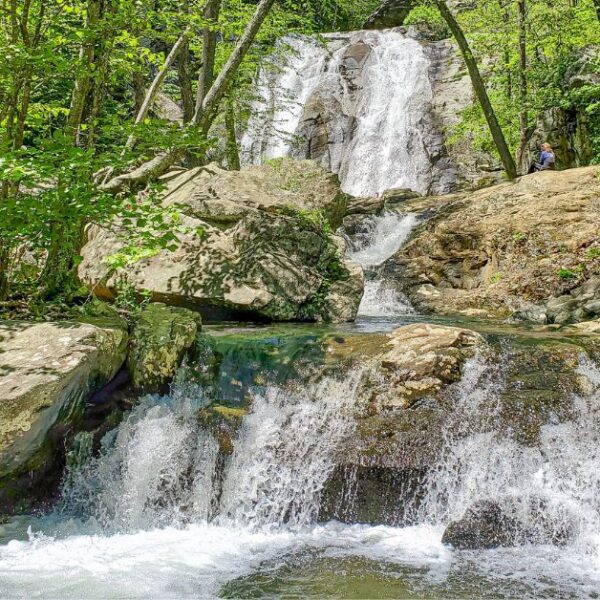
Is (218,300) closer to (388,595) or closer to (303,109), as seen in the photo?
(388,595)

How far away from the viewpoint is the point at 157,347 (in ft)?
20.6

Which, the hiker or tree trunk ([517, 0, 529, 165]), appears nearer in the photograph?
the hiker

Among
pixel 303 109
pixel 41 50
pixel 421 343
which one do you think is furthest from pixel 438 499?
pixel 303 109

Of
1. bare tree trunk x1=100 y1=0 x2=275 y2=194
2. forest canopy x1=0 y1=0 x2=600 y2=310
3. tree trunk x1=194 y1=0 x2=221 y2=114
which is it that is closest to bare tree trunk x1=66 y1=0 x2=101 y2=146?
forest canopy x1=0 y1=0 x2=600 y2=310

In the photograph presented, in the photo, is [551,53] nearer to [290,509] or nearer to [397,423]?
[397,423]

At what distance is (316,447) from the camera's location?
5500mm

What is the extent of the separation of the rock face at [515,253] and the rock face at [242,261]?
2492 millimetres

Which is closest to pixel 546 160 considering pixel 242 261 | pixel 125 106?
pixel 242 261

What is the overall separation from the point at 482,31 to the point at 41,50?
1414 centimetres

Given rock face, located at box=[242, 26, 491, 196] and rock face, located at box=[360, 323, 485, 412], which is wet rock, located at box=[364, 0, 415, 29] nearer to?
rock face, located at box=[242, 26, 491, 196]

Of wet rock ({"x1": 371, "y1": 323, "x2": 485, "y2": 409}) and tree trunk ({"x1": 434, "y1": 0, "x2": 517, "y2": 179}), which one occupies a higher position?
tree trunk ({"x1": 434, "y1": 0, "x2": 517, "y2": 179})

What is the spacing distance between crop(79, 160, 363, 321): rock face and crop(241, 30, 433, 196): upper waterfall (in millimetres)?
9849

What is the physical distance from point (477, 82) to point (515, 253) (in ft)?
15.6

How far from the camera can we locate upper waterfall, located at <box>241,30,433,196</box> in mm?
19828
